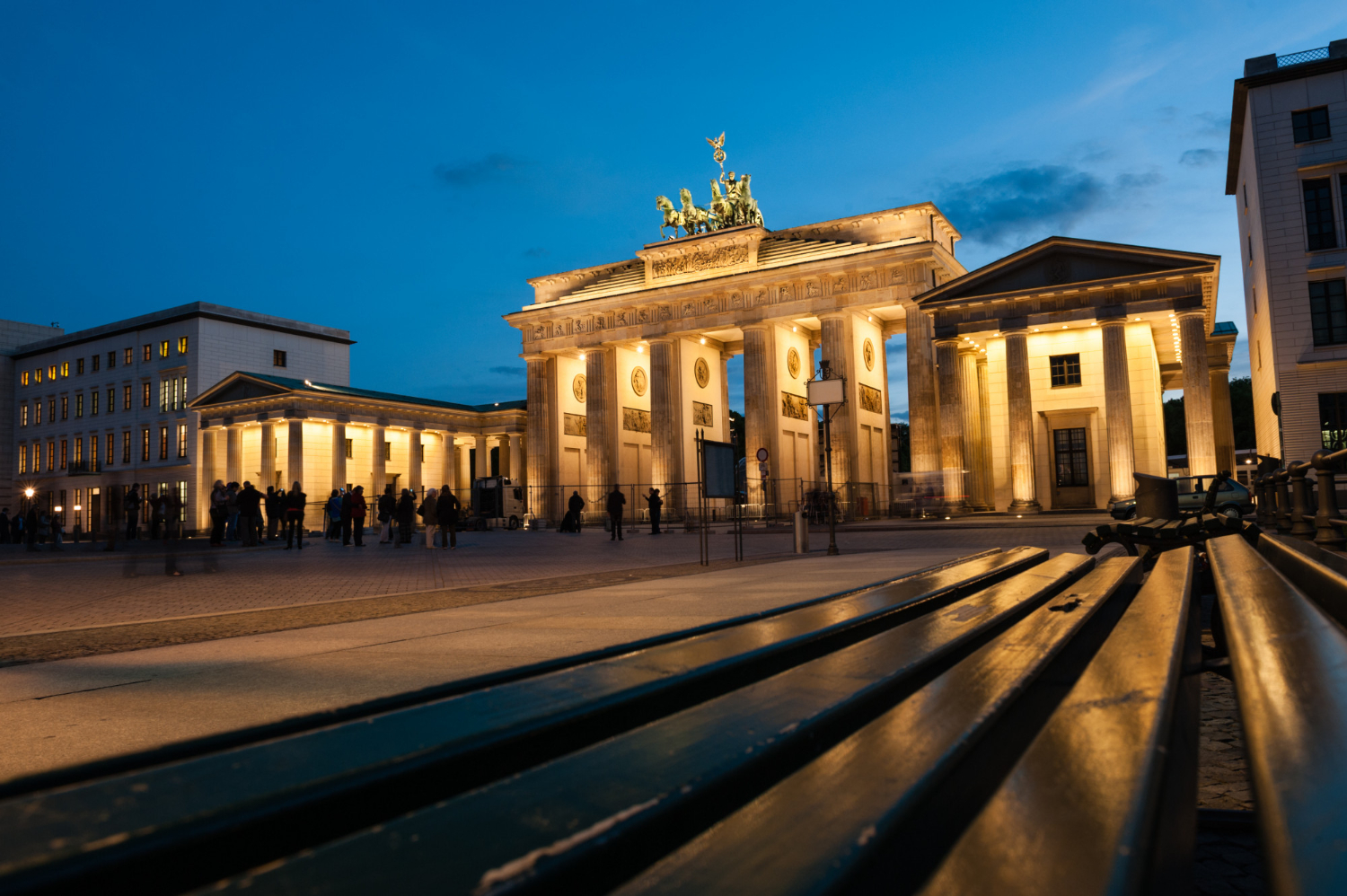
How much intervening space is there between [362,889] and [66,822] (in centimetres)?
28

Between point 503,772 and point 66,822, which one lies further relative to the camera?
point 503,772

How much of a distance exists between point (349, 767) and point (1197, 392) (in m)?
37.4

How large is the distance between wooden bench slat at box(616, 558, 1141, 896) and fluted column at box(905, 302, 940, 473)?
1567 inches

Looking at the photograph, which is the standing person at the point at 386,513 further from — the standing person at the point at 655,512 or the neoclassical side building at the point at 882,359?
the neoclassical side building at the point at 882,359

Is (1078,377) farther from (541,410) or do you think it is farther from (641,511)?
(541,410)

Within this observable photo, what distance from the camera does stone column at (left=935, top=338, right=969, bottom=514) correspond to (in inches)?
1409

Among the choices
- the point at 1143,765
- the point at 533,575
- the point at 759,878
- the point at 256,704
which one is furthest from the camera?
the point at 533,575

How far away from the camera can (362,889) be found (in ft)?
2.29

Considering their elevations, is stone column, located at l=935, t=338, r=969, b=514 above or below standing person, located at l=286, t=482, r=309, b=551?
above

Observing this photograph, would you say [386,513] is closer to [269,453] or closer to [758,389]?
[758,389]

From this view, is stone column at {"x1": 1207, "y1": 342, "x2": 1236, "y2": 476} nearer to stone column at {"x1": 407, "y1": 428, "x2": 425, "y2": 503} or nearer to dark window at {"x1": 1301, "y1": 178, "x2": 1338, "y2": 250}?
dark window at {"x1": 1301, "y1": 178, "x2": 1338, "y2": 250}

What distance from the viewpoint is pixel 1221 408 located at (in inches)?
1678

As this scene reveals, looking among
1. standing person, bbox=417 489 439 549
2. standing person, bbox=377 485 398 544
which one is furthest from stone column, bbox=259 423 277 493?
standing person, bbox=417 489 439 549

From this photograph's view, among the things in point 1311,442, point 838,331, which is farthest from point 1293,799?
point 838,331
